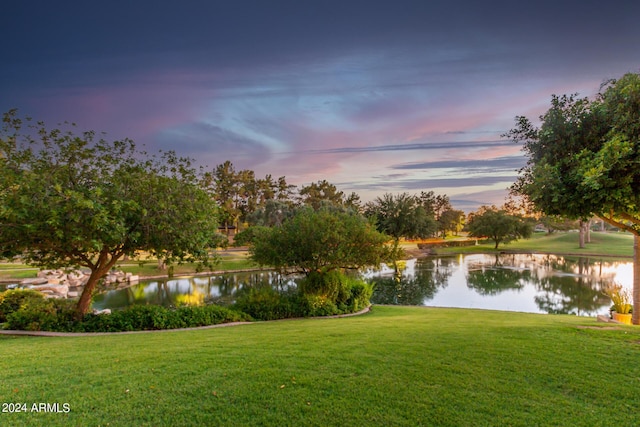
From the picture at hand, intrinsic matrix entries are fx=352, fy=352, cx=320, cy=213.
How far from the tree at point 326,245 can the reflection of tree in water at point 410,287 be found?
80.9 inches

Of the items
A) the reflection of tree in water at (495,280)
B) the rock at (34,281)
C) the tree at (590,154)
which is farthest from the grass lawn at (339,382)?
the rock at (34,281)

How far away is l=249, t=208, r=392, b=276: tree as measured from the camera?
15172 mm

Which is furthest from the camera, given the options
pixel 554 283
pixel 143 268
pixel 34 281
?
pixel 143 268

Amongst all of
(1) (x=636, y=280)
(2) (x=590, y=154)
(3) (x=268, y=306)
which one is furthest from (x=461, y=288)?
(2) (x=590, y=154)

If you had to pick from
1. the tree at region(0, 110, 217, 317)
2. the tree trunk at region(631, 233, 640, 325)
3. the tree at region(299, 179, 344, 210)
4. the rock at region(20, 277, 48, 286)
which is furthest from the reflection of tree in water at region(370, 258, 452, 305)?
the tree at region(299, 179, 344, 210)

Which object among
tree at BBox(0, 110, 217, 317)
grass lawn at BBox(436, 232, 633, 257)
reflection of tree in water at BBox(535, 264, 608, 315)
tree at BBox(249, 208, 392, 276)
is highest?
tree at BBox(0, 110, 217, 317)

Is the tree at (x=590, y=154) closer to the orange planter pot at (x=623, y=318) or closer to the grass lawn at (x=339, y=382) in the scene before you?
the grass lawn at (x=339, y=382)

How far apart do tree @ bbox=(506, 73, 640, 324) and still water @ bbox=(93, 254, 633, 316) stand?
13.5 m

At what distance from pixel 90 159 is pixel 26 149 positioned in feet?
5.11

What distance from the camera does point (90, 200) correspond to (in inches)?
337

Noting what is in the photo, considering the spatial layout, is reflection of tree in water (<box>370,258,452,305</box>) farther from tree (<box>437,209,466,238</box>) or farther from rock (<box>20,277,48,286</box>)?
tree (<box>437,209,466,238</box>)

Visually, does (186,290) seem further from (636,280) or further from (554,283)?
(554,283)

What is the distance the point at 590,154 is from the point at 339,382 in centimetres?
566

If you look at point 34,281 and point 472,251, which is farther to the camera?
point 472,251
